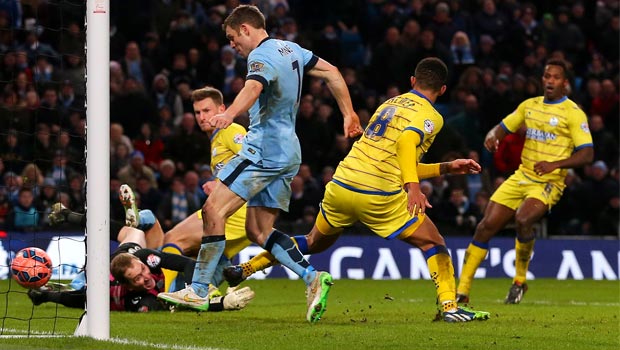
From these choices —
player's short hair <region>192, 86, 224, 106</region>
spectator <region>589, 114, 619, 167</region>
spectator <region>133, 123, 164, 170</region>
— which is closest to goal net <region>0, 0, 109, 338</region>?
spectator <region>133, 123, 164, 170</region>

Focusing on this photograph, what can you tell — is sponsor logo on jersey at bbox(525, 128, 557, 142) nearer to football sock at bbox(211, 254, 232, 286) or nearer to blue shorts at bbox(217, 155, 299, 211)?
football sock at bbox(211, 254, 232, 286)

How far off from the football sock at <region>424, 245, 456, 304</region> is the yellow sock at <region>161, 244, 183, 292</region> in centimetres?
283

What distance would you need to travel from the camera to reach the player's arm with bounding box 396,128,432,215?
905cm

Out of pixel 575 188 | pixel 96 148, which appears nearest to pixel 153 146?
pixel 575 188

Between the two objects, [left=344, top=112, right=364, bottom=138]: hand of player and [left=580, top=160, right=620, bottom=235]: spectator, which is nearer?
[left=344, top=112, right=364, bottom=138]: hand of player

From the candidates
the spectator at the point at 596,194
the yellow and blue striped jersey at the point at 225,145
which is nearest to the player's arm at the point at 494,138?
the yellow and blue striped jersey at the point at 225,145

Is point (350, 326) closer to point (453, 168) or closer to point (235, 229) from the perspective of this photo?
point (453, 168)

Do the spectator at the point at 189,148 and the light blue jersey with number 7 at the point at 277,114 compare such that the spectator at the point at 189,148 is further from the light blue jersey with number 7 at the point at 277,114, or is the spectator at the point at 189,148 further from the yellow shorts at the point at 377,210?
the light blue jersey with number 7 at the point at 277,114

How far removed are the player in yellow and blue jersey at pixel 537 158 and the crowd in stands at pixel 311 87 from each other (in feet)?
15.0

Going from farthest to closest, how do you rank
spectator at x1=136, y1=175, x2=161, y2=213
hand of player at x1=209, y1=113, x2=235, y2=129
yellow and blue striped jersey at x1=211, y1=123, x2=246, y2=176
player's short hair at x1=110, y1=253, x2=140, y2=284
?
spectator at x1=136, y1=175, x2=161, y2=213
yellow and blue striped jersey at x1=211, y1=123, x2=246, y2=176
player's short hair at x1=110, y1=253, x2=140, y2=284
hand of player at x1=209, y1=113, x2=235, y2=129

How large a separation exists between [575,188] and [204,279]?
1107cm

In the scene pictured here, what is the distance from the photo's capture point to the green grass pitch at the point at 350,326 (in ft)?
26.2

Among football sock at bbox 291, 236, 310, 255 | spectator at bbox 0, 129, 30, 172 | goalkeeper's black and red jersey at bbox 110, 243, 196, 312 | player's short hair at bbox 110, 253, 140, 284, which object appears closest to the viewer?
football sock at bbox 291, 236, 310, 255

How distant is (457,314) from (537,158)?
3.53m
